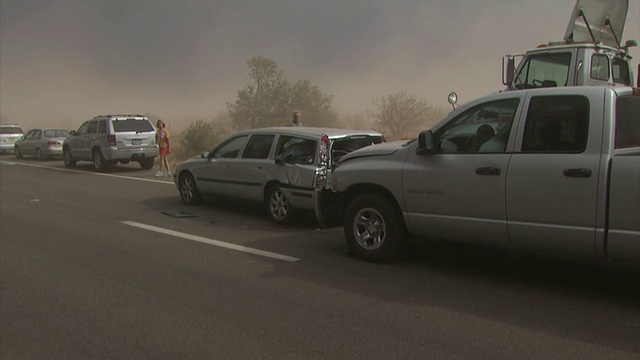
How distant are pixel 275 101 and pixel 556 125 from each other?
3470 centimetres

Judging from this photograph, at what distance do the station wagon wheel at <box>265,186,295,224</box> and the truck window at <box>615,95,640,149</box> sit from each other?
479cm

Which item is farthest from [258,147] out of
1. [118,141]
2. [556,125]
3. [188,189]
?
[118,141]

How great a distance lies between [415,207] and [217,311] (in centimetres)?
226

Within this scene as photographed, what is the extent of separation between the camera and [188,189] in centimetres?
1036

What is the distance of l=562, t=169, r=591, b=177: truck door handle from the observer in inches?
176

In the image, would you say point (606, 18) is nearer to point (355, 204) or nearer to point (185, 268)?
point (355, 204)

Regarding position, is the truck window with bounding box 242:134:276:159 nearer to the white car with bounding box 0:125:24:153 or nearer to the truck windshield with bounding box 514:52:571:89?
the truck windshield with bounding box 514:52:571:89

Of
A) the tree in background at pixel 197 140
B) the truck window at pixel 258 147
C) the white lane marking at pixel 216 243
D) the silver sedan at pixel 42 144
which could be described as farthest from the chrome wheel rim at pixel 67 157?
the truck window at pixel 258 147

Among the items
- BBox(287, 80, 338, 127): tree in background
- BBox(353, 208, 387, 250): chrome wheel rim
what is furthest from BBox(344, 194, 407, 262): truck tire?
Answer: BBox(287, 80, 338, 127): tree in background

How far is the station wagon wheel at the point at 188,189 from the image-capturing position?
10227 mm

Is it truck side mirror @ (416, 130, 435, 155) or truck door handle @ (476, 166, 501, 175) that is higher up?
truck side mirror @ (416, 130, 435, 155)

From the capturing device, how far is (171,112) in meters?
69.2

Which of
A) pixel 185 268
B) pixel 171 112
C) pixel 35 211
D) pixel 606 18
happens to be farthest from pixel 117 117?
pixel 171 112

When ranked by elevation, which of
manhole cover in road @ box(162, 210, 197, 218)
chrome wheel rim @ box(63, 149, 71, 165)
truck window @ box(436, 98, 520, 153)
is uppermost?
truck window @ box(436, 98, 520, 153)
